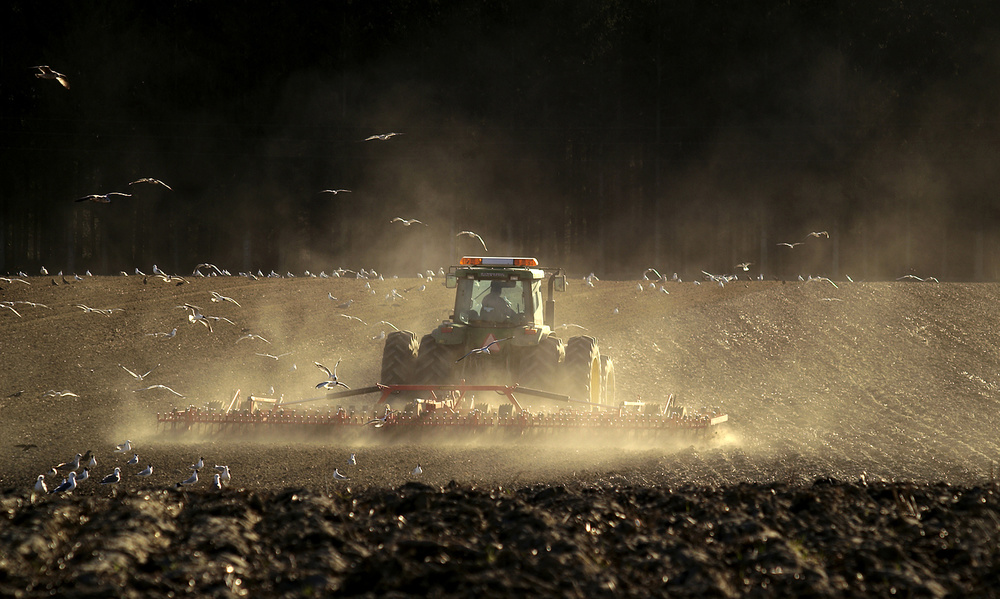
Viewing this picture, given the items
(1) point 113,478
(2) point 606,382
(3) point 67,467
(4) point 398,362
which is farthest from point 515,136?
(1) point 113,478

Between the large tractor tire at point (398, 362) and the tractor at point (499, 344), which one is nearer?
the tractor at point (499, 344)

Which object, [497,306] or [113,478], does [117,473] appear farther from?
[497,306]

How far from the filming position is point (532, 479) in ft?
31.8

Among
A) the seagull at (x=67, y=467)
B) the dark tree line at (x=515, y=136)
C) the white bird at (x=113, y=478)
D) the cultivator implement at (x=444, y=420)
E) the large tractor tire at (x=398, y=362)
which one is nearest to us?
the white bird at (x=113, y=478)

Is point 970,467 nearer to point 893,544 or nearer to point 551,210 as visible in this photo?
point 893,544

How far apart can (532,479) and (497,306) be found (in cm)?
373

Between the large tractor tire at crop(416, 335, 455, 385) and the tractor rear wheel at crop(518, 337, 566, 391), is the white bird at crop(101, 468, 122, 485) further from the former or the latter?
the tractor rear wheel at crop(518, 337, 566, 391)

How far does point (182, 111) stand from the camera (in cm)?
3794

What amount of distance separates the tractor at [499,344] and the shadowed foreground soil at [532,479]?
144 cm

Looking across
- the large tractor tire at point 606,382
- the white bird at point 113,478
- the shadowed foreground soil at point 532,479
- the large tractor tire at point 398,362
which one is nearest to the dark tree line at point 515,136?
the shadowed foreground soil at point 532,479

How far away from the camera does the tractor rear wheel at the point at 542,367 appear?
1238 centimetres

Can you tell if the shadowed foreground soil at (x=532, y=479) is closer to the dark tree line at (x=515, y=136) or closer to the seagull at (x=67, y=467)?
the seagull at (x=67, y=467)

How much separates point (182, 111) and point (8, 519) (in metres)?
33.4

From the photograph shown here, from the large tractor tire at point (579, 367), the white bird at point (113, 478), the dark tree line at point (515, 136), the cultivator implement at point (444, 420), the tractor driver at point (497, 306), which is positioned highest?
the dark tree line at point (515, 136)
